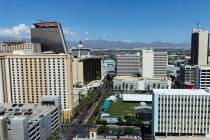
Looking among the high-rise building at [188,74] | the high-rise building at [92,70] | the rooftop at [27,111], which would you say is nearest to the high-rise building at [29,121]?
the rooftop at [27,111]

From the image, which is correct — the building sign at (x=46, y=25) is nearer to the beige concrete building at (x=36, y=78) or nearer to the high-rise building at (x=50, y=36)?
the high-rise building at (x=50, y=36)

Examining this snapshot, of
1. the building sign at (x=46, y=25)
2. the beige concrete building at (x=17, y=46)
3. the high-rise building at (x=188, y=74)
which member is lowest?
the high-rise building at (x=188, y=74)

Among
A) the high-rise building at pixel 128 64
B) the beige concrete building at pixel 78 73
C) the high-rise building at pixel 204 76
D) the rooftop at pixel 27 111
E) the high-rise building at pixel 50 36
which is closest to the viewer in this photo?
the rooftop at pixel 27 111

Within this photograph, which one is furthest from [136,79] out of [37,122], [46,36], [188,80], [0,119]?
[0,119]

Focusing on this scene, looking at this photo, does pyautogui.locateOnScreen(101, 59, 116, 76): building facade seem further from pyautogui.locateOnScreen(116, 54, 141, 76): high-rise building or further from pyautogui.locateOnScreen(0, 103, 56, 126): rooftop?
pyautogui.locateOnScreen(0, 103, 56, 126): rooftop

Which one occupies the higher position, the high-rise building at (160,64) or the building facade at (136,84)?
the high-rise building at (160,64)

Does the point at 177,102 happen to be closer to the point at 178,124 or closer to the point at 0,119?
the point at 178,124

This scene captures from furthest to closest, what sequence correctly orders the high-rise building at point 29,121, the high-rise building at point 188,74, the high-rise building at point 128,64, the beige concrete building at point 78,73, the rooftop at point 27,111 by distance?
the high-rise building at point 128,64 < the beige concrete building at point 78,73 < the high-rise building at point 188,74 < the rooftop at point 27,111 < the high-rise building at point 29,121
